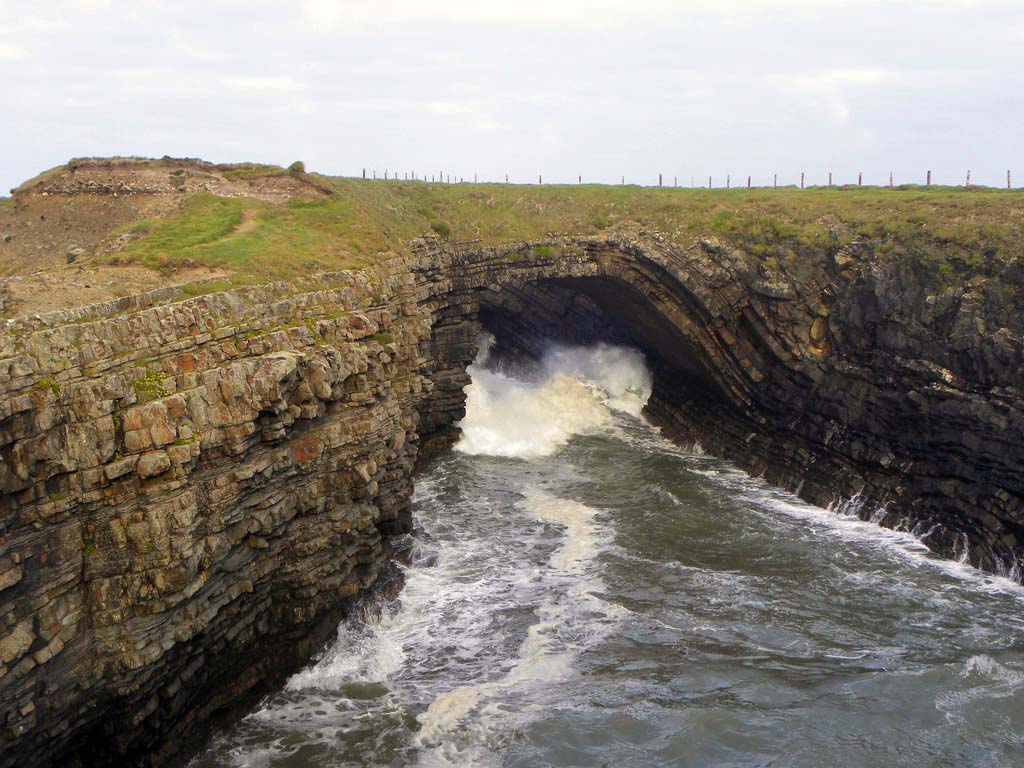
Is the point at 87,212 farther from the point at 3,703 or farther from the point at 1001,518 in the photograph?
the point at 1001,518

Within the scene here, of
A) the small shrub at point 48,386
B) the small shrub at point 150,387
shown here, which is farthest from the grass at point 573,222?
the small shrub at point 48,386

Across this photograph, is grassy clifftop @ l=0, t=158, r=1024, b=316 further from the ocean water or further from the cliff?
the ocean water

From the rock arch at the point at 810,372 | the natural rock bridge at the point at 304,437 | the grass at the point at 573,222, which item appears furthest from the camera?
the rock arch at the point at 810,372

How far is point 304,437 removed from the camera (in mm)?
21203

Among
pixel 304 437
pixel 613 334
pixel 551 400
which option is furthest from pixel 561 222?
pixel 304 437

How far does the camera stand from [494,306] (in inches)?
1855

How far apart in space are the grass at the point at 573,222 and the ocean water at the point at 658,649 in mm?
9940

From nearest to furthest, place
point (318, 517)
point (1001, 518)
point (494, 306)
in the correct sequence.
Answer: point (318, 517), point (1001, 518), point (494, 306)

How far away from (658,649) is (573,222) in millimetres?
24650

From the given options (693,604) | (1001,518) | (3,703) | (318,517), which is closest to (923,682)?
(693,604)

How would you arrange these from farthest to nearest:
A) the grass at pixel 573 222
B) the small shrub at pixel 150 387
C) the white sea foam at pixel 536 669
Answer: the grass at pixel 573 222, the white sea foam at pixel 536 669, the small shrub at pixel 150 387

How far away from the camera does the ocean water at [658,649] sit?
18.0 m

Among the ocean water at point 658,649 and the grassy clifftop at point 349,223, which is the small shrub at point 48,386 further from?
the ocean water at point 658,649

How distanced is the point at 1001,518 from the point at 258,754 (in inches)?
884
